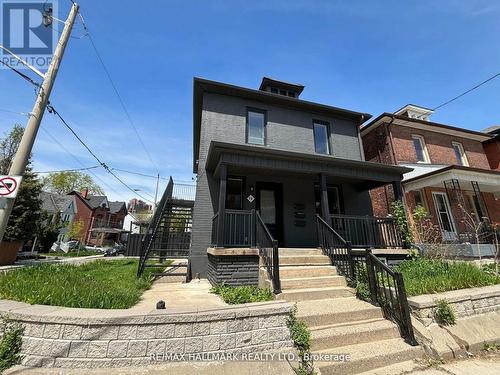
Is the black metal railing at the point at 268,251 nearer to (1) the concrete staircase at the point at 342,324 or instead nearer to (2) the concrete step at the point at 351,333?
(1) the concrete staircase at the point at 342,324

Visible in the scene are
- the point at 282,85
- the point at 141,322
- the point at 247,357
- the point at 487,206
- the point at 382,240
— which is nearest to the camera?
the point at 141,322

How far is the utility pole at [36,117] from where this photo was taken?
12.5ft

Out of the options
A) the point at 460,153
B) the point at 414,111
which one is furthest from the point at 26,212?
the point at 460,153

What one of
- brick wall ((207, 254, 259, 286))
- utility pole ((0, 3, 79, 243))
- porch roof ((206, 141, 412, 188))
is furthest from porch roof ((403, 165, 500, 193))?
utility pole ((0, 3, 79, 243))

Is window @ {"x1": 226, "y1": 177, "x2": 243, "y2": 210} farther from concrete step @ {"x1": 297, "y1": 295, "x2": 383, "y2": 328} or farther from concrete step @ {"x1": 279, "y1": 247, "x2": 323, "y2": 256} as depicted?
concrete step @ {"x1": 297, "y1": 295, "x2": 383, "y2": 328}

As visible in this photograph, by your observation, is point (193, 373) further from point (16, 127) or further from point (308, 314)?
point (16, 127)

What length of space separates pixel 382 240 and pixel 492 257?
13.7 ft

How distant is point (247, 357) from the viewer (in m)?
2.87

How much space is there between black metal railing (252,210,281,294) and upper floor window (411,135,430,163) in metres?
11.0

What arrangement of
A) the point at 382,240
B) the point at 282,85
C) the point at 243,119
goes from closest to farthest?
1. the point at 382,240
2. the point at 243,119
3. the point at 282,85

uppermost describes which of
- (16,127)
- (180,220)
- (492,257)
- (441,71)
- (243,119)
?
(16,127)

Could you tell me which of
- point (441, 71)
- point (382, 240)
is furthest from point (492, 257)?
point (441, 71)

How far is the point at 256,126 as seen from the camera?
9.44m

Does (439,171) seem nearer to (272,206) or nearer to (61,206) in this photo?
(272,206)
